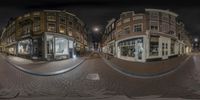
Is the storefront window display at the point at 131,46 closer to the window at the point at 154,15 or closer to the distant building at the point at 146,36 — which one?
the distant building at the point at 146,36

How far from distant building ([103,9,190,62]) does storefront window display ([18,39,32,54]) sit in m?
→ 0.57

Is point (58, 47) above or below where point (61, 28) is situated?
below

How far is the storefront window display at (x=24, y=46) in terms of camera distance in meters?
1.42

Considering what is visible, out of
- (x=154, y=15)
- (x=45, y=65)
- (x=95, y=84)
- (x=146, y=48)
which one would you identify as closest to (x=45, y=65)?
(x=45, y=65)

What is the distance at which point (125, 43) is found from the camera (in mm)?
1404

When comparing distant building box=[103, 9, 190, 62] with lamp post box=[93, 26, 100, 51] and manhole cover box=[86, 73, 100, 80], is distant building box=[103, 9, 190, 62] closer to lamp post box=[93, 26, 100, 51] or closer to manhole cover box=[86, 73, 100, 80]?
lamp post box=[93, 26, 100, 51]

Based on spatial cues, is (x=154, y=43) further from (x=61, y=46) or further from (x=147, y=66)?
(x=61, y=46)

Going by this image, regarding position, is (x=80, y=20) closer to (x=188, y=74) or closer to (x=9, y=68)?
(x=9, y=68)

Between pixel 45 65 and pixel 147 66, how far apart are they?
78 centimetres

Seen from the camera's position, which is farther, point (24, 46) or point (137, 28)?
point (24, 46)

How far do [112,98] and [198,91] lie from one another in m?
0.83

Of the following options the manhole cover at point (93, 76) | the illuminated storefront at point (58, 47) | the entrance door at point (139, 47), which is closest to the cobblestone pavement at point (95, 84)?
the manhole cover at point (93, 76)

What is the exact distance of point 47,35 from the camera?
4.43 ft

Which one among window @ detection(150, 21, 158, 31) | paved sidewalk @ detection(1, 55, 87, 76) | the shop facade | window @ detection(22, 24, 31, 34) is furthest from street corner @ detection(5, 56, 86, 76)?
window @ detection(150, 21, 158, 31)
